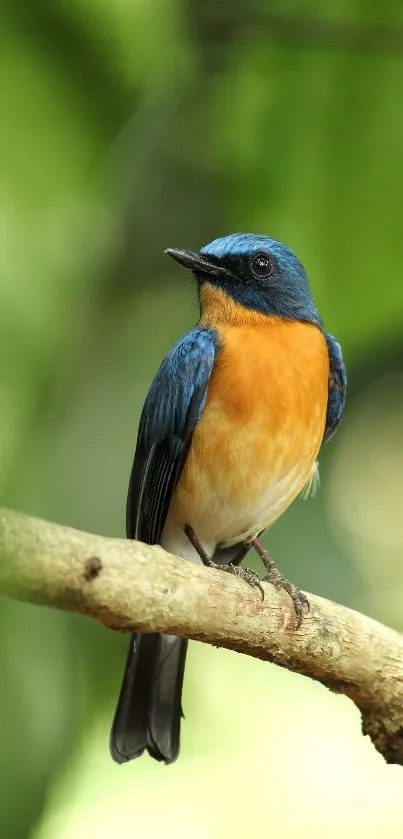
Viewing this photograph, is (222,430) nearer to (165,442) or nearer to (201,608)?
(165,442)

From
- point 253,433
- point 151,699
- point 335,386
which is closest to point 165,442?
point 253,433

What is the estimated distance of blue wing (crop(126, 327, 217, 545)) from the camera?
4.25 metres

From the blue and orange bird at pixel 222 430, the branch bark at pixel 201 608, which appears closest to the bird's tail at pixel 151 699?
the blue and orange bird at pixel 222 430

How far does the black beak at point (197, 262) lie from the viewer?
4.33 meters

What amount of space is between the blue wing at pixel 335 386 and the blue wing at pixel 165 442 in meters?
0.69

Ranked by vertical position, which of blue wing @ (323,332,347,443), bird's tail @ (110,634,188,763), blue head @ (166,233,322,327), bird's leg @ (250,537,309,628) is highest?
blue head @ (166,233,322,327)

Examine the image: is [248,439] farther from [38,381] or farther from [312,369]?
[38,381]

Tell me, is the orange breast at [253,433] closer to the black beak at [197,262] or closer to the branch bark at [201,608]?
the black beak at [197,262]

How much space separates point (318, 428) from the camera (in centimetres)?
452

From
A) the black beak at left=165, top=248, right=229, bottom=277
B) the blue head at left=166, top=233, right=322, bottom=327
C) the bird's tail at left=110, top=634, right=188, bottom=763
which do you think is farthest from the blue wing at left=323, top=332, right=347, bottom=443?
the bird's tail at left=110, top=634, right=188, bottom=763

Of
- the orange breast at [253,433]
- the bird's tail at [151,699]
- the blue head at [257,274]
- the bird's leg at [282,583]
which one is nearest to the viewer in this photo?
the bird's leg at [282,583]

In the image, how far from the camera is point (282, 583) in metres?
3.85

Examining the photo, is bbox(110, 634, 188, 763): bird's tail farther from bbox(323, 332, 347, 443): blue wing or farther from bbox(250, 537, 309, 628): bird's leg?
bbox(323, 332, 347, 443): blue wing

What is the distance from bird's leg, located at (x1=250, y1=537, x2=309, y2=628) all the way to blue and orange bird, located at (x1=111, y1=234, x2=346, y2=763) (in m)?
0.01
